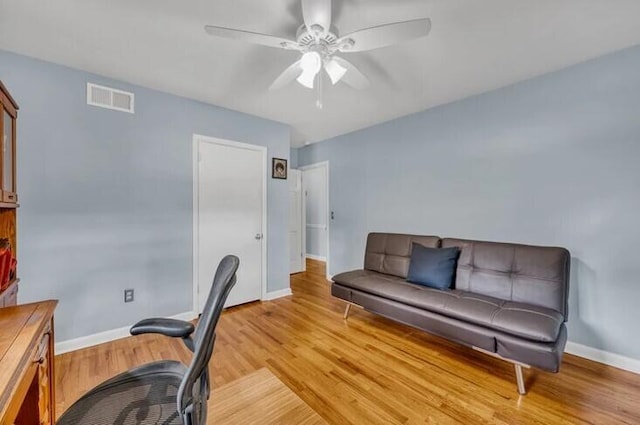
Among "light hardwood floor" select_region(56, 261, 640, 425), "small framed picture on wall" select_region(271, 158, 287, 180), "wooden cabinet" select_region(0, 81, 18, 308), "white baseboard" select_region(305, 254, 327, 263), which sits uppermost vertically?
"small framed picture on wall" select_region(271, 158, 287, 180)

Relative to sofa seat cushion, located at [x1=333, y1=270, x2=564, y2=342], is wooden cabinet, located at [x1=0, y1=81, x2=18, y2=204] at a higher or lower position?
higher

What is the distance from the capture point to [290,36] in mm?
1936

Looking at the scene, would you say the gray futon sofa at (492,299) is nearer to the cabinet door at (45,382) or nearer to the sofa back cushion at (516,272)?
the sofa back cushion at (516,272)

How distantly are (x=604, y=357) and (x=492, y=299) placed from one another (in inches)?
36.2

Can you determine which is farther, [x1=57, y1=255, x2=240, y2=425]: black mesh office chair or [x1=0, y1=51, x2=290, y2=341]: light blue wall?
[x1=0, y1=51, x2=290, y2=341]: light blue wall

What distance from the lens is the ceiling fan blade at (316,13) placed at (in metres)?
1.42

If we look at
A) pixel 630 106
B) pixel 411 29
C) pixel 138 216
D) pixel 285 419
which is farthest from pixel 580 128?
pixel 138 216

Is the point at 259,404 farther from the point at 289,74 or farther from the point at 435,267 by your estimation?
the point at 289,74

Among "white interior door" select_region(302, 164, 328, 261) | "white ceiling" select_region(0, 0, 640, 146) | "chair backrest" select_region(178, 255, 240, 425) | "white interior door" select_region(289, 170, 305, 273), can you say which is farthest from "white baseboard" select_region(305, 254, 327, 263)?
"chair backrest" select_region(178, 255, 240, 425)

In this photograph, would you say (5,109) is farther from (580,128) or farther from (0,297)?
(580,128)

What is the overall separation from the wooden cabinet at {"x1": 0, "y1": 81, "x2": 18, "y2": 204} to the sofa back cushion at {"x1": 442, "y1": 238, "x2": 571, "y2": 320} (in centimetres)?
335

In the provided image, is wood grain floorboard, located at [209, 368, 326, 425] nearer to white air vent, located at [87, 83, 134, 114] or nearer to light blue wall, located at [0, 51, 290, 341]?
light blue wall, located at [0, 51, 290, 341]

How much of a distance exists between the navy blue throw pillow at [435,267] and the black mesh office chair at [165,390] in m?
2.12

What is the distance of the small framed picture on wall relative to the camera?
370cm
